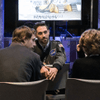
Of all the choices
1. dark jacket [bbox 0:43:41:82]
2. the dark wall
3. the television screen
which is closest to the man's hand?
dark jacket [bbox 0:43:41:82]

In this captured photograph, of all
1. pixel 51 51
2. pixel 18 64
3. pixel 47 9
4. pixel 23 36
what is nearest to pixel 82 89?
pixel 18 64

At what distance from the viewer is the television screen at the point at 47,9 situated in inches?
166

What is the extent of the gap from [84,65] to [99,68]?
0.46 ft

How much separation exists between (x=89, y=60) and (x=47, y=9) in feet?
9.67

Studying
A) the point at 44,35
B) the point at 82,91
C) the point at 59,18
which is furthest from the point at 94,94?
the point at 59,18

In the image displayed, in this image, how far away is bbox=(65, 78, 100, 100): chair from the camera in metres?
1.18

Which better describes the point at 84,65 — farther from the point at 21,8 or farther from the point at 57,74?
the point at 21,8

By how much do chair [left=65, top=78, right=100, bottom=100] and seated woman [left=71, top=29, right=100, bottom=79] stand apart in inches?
13.0

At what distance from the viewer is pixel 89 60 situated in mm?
1560

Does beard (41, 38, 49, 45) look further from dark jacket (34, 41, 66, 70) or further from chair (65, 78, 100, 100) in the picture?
chair (65, 78, 100, 100)

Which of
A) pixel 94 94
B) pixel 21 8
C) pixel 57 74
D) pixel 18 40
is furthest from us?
pixel 21 8

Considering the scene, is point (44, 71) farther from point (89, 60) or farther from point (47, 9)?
point (47, 9)

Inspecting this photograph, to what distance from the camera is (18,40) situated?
173 centimetres

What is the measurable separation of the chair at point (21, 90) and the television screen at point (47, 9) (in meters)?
3.22
